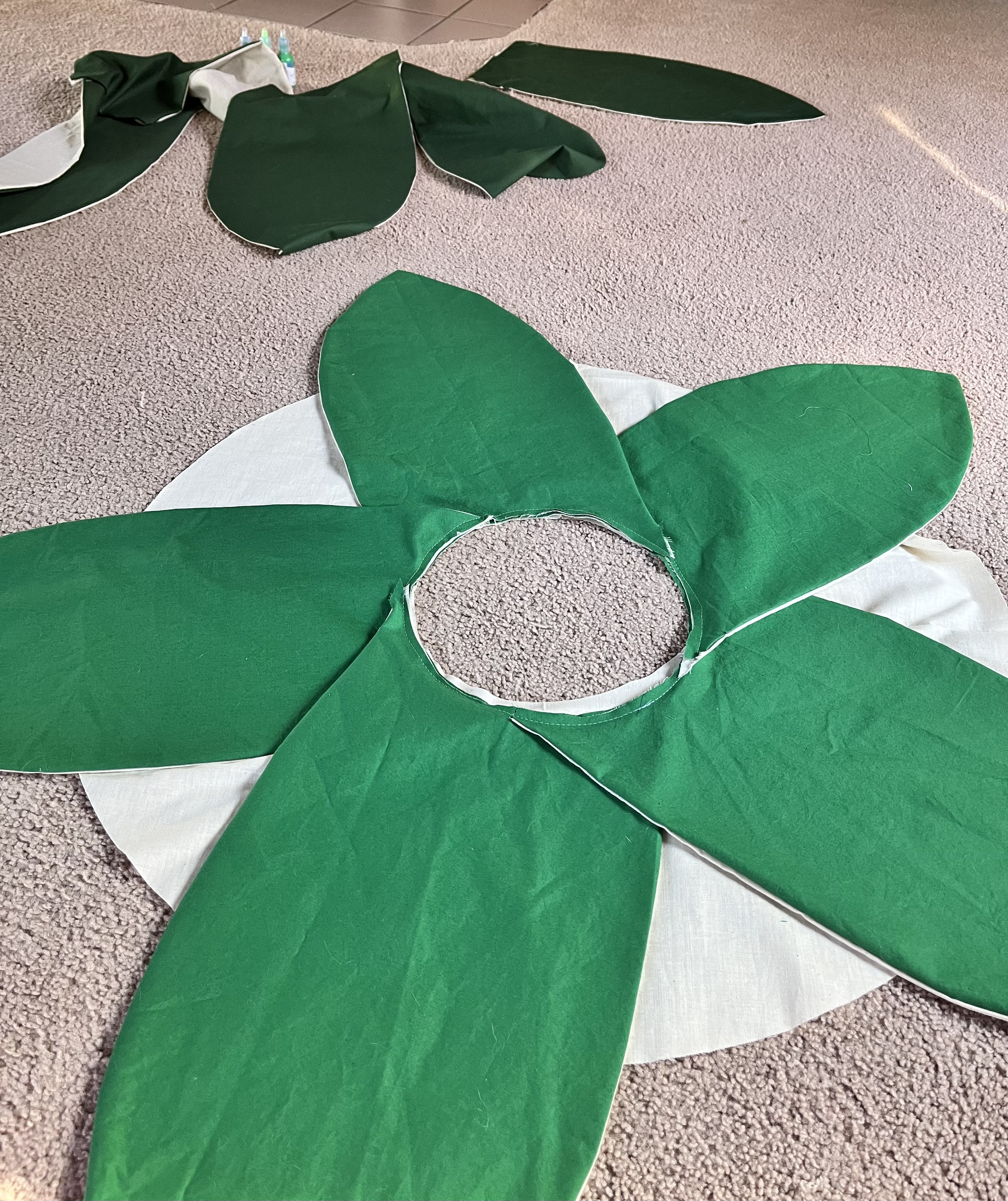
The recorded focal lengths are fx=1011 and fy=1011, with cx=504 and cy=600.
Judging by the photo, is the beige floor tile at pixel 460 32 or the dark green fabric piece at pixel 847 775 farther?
the beige floor tile at pixel 460 32

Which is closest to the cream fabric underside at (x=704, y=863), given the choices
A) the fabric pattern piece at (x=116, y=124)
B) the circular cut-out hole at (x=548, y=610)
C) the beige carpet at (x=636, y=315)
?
the beige carpet at (x=636, y=315)

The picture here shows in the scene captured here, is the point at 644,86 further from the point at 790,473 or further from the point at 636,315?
the point at 790,473

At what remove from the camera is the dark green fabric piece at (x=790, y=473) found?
976mm

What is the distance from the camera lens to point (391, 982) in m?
0.71

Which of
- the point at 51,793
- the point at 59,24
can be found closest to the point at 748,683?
the point at 51,793

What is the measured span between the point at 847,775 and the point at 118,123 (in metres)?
1.56

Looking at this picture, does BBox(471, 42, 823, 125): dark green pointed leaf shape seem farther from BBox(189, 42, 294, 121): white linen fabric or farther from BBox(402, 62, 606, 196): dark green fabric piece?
BBox(189, 42, 294, 121): white linen fabric

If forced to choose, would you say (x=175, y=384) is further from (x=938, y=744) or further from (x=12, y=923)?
(x=938, y=744)

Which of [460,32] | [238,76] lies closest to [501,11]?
[460,32]

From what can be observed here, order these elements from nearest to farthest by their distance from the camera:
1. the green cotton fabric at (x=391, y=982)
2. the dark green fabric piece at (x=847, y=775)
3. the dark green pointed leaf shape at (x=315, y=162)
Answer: the green cotton fabric at (x=391, y=982), the dark green fabric piece at (x=847, y=775), the dark green pointed leaf shape at (x=315, y=162)

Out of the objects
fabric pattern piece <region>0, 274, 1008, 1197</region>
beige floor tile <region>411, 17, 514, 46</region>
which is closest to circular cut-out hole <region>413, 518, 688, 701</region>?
fabric pattern piece <region>0, 274, 1008, 1197</region>

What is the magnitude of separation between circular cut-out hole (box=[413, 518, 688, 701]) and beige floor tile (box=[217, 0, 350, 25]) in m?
1.60

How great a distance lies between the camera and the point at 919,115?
1.79 metres

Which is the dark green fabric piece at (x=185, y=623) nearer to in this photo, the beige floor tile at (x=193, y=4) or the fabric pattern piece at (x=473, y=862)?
the fabric pattern piece at (x=473, y=862)
